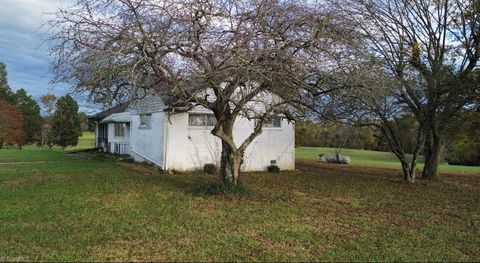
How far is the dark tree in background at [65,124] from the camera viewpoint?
155ft

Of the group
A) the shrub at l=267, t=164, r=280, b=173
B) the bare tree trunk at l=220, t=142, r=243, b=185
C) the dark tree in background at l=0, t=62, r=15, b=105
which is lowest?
the shrub at l=267, t=164, r=280, b=173

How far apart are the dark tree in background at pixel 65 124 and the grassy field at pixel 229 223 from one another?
121 feet

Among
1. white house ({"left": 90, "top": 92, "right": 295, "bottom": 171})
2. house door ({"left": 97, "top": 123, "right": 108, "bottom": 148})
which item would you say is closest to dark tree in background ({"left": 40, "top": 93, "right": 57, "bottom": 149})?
house door ({"left": 97, "top": 123, "right": 108, "bottom": 148})

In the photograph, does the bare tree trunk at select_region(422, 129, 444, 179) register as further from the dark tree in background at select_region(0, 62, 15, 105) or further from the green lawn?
the dark tree in background at select_region(0, 62, 15, 105)

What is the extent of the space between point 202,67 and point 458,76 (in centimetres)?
981

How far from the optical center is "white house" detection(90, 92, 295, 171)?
18.2 metres

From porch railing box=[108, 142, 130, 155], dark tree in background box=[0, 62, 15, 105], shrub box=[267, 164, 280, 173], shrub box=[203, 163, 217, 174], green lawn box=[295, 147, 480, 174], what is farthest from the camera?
dark tree in background box=[0, 62, 15, 105]

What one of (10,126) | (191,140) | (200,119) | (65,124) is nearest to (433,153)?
(200,119)

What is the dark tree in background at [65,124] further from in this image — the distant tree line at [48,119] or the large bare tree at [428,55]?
the large bare tree at [428,55]

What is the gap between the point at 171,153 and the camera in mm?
18031

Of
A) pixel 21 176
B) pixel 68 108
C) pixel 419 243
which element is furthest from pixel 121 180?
pixel 68 108

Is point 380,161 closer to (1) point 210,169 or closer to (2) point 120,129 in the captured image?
(2) point 120,129

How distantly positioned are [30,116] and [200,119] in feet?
123

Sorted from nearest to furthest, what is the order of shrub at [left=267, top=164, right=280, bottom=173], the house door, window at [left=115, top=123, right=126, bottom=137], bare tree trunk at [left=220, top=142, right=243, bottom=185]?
bare tree trunk at [left=220, top=142, right=243, bottom=185]
shrub at [left=267, top=164, right=280, bottom=173]
window at [left=115, top=123, right=126, bottom=137]
the house door
